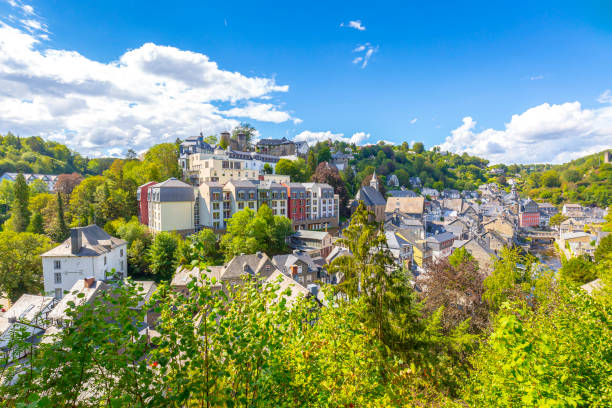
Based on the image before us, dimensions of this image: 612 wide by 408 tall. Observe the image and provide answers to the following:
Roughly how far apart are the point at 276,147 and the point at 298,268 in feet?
211

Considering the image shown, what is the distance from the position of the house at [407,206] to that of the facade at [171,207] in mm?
53622

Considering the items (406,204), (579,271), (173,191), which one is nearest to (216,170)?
(173,191)

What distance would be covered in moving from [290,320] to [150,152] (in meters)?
60.8

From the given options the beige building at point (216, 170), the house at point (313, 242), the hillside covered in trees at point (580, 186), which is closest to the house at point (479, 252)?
the house at point (313, 242)

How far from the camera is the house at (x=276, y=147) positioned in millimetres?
87125

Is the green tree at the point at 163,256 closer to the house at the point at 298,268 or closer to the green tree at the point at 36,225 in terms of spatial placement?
the house at the point at 298,268

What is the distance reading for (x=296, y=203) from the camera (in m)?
51.1

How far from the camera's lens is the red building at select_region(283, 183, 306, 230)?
5050 cm

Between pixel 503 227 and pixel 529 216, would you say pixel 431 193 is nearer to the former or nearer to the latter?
pixel 529 216

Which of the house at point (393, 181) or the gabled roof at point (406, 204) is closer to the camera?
the gabled roof at point (406, 204)

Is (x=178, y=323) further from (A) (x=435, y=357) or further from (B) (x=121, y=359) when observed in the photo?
(A) (x=435, y=357)

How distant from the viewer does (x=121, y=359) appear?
293cm

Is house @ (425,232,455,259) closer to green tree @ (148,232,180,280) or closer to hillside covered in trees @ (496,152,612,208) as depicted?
green tree @ (148,232,180,280)

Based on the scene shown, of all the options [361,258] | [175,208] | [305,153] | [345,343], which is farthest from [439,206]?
[345,343]
